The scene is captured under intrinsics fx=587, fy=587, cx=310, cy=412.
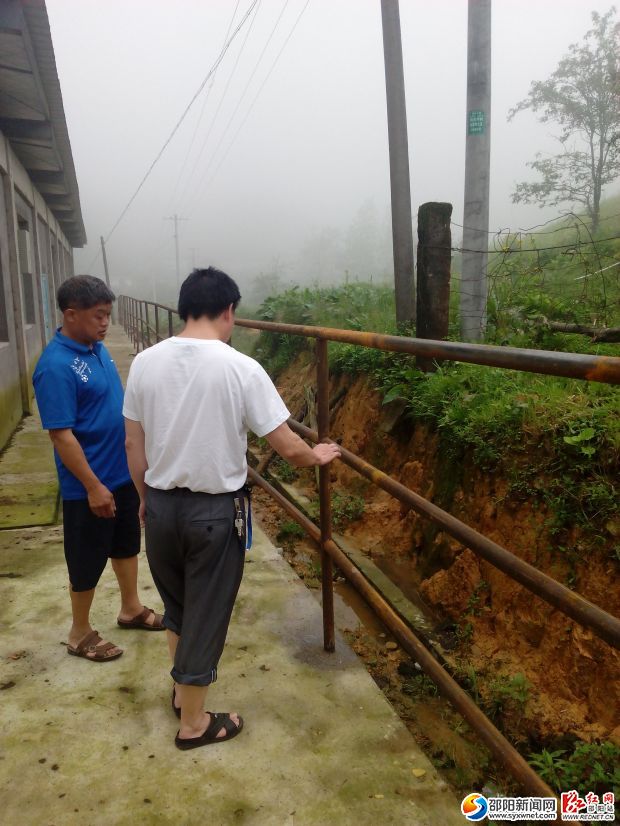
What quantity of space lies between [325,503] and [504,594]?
1.20 meters

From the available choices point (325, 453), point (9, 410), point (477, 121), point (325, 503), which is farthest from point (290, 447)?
point (9, 410)

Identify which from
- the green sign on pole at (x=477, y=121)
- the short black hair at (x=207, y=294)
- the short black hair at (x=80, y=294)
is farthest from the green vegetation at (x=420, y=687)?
the green sign on pole at (x=477, y=121)

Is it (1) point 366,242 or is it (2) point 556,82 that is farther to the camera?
(1) point 366,242

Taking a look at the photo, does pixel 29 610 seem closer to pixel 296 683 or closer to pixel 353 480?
pixel 296 683

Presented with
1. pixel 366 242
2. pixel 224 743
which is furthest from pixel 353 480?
pixel 366 242

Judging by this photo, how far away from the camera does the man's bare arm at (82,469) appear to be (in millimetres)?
2018

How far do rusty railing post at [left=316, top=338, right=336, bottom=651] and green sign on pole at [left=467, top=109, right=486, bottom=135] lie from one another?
10.3ft

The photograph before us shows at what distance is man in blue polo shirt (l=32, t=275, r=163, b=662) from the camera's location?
2025 mm

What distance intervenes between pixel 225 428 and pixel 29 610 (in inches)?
64.5

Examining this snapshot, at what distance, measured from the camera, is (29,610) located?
263cm

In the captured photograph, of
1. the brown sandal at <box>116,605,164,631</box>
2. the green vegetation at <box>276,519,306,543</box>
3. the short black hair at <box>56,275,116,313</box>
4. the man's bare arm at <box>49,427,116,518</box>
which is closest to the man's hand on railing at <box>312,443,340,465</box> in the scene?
the man's bare arm at <box>49,427,116,518</box>

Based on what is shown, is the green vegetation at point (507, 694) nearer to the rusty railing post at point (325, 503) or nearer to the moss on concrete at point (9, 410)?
the rusty railing post at point (325, 503)

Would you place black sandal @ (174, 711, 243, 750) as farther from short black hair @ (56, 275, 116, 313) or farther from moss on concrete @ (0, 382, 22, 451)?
moss on concrete @ (0, 382, 22, 451)

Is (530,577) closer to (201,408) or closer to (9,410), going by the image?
(201,408)
